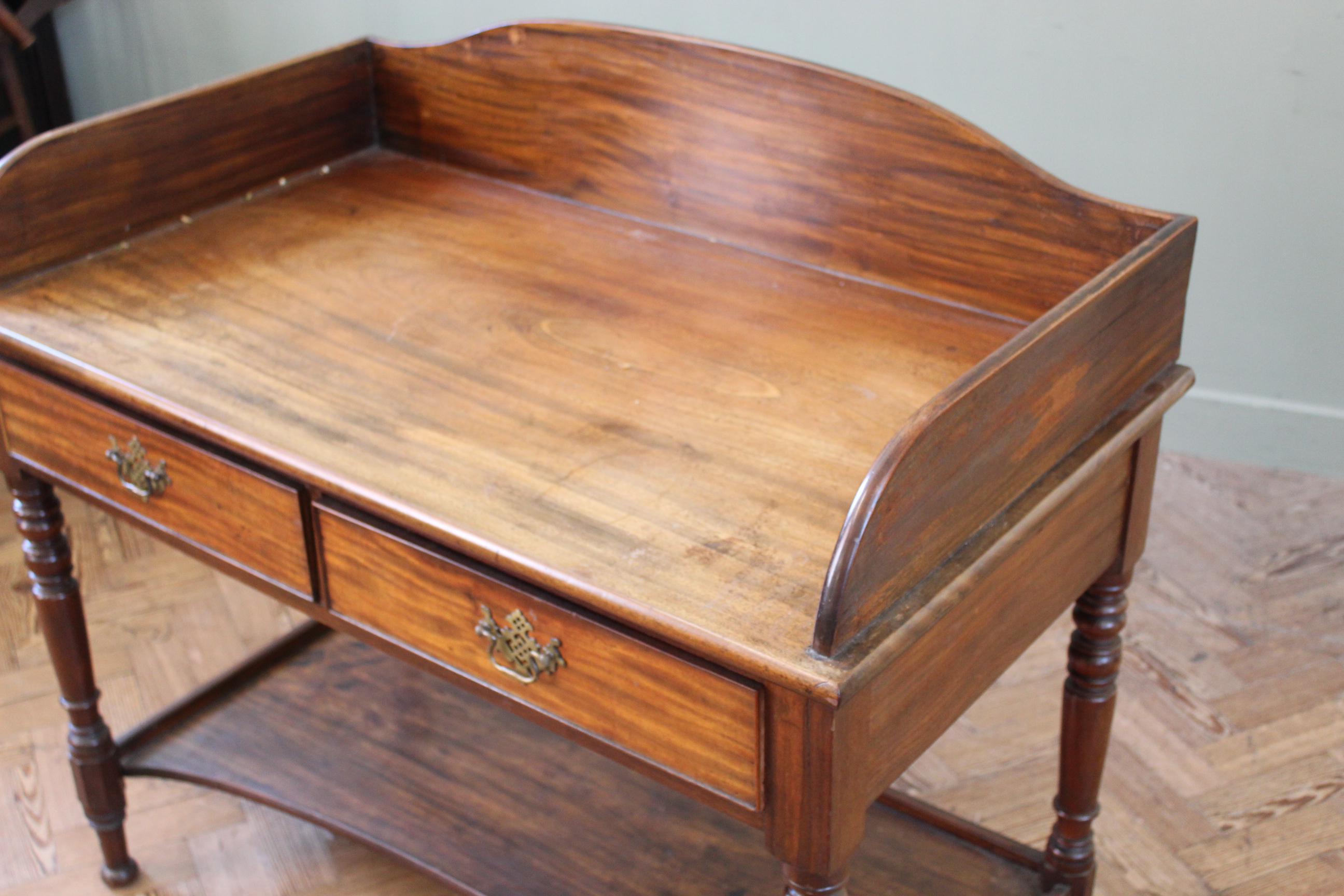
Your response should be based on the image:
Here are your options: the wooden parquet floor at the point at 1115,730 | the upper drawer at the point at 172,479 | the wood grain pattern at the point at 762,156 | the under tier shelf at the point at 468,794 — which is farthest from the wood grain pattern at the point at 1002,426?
the wooden parquet floor at the point at 1115,730

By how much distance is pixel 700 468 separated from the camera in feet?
4.19

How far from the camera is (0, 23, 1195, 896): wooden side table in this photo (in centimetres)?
113

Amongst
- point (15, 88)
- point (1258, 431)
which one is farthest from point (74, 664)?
point (1258, 431)

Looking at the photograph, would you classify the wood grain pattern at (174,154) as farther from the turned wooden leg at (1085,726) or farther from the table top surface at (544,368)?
the turned wooden leg at (1085,726)

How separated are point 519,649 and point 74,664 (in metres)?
0.88

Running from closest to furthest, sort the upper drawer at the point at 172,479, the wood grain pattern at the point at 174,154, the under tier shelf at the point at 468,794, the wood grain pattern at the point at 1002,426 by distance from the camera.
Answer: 1. the wood grain pattern at the point at 1002,426
2. the upper drawer at the point at 172,479
3. the wood grain pattern at the point at 174,154
4. the under tier shelf at the point at 468,794

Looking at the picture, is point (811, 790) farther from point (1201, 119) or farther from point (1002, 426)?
point (1201, 119)

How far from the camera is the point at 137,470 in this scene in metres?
1.53

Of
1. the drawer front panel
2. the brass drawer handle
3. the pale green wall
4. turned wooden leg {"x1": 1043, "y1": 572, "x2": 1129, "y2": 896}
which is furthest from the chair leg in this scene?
turned wooden leg {"x1": 1043, "y1": 572, "x2": 1129, "y2": 896}

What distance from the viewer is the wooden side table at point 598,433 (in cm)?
113

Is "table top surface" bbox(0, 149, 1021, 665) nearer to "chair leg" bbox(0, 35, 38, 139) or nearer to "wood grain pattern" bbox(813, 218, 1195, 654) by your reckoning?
"wood grain pattern" bbox(813, 218, 1195, 654)

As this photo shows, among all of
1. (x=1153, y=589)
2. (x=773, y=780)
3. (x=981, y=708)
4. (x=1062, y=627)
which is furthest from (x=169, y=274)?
(x=1153, y=589)

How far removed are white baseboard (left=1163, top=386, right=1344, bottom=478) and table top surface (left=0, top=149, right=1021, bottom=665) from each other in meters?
1.57

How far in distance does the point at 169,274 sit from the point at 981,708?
1.42 m
